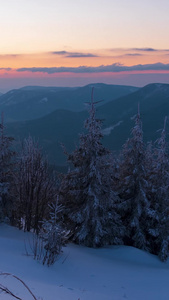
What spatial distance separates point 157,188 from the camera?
1455 cm

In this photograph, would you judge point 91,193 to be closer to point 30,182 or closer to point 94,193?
point 94,193

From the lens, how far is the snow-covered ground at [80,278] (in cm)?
Answer: 631

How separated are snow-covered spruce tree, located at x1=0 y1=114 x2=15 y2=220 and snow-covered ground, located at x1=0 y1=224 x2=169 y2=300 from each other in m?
2.48

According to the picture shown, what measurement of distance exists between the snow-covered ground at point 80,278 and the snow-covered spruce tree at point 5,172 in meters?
2.48

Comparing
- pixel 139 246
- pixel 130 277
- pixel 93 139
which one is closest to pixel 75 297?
pixel 130 277

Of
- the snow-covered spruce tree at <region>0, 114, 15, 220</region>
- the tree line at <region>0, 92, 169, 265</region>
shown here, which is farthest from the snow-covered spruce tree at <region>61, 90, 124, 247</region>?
the snow-covered spruce tree at <region>0, 114, 15, 220</region>

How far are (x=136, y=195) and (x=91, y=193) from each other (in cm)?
309

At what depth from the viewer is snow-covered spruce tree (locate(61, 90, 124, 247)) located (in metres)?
12.6

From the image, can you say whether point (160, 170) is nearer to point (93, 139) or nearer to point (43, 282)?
point (93, 139)

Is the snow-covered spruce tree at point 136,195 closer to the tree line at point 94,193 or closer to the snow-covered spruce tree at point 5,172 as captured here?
the tree line at point 94,193

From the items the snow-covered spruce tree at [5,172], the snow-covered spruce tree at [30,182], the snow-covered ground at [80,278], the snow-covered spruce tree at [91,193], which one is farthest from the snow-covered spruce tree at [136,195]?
the snow-covered spruce tree at [5,172]

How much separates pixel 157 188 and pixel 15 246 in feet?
26.6

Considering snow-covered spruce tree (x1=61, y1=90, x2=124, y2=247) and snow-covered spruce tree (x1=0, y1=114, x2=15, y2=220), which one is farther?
snow-covered spruce tree (x1=0, y1=114, x2=15, y2=220)

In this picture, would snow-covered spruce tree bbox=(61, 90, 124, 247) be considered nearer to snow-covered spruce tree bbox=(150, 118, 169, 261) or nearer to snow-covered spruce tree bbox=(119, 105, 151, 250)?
snow-covered spruce tree bbox=(119, 105, 151, 250)
